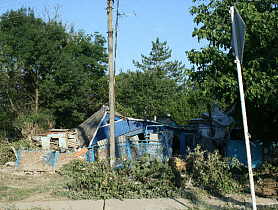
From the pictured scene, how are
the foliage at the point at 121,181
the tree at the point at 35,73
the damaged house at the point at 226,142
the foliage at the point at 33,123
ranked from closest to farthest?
the foliage at the point at 121,181 → the damaged house at the point at 226,142 → the foliage at the point at 33,123 → the tree at the point at 35,73

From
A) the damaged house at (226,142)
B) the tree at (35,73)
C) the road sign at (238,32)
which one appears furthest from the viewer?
the tree at (35,73)

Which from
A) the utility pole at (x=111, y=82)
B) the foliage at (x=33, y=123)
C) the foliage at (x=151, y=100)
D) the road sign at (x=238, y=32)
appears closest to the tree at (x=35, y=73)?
the foliage at (x=33, y=123)

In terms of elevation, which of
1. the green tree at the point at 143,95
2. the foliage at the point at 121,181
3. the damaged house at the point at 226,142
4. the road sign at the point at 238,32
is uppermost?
the green tree at the point at 143,95

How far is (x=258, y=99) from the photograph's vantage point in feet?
28.6

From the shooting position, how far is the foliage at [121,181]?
7.61 m

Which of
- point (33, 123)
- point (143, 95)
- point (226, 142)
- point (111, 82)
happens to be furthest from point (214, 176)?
point (143, 95)

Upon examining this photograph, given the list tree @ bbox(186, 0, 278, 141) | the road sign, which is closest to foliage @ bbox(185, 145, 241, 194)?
tree @ bbox(186, 0, 278, 141)

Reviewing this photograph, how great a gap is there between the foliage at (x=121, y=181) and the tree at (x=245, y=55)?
3135 mm

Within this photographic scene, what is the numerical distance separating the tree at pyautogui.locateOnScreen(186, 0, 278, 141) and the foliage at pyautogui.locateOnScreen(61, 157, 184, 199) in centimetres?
313

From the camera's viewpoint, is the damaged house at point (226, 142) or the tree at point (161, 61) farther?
the tree at point (161, 61)

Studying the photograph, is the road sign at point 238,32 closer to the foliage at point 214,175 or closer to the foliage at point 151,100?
the foliage at point 214,175

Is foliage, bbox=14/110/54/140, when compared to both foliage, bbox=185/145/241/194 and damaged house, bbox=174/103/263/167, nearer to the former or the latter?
damaged house, bbox=174/103/263/167

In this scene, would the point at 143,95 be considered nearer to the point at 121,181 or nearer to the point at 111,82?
the point at 111,82

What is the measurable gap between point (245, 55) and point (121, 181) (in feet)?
19.0
